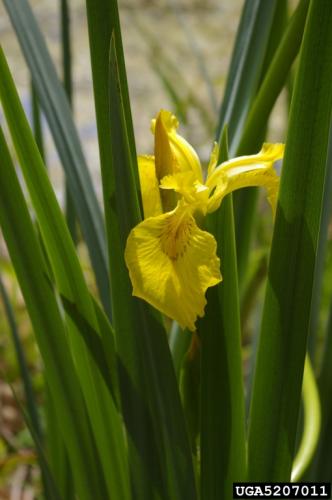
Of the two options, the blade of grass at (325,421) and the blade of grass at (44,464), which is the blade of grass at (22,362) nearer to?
the blade of grass at (44,464)

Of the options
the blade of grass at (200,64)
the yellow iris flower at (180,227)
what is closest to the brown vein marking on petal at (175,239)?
the yellow iris flower at (180,227)

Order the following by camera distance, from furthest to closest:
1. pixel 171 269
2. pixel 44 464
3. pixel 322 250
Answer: pixel 322 250 < pixel 44 464 < pixel 171 269

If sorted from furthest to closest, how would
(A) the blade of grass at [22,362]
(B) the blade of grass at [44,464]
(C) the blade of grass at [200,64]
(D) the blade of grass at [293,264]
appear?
(C) the blade of grass at [200,64], (A) the blade of grass at [22,362], (B) the blade of grass at [44,464], (D) the blade of grass at [293,264]

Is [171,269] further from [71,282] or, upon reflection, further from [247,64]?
[247,64]

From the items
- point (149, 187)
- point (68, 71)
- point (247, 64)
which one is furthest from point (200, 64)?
point (149, 187)

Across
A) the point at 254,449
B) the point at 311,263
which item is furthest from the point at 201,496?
the point at 311,263

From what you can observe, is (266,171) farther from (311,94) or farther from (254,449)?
(254,449)
